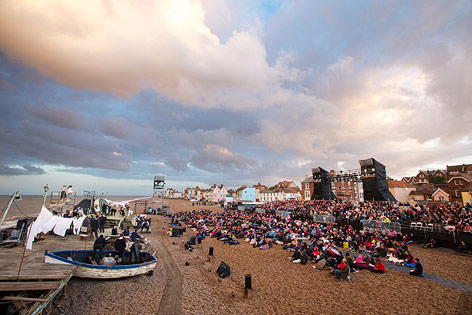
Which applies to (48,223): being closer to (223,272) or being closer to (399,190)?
(223,272)

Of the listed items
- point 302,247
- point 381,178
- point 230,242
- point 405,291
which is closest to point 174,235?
point 230,242

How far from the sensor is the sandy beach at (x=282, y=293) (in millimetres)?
9062

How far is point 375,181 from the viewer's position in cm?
3145

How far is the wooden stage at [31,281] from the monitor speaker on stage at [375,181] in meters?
36.4

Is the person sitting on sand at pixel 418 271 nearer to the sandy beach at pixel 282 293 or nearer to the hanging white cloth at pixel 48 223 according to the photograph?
the sandy beach at pixel 282 293

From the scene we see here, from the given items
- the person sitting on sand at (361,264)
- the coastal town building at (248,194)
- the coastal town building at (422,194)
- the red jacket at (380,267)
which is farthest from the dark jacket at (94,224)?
the coastal town building at (248,194)

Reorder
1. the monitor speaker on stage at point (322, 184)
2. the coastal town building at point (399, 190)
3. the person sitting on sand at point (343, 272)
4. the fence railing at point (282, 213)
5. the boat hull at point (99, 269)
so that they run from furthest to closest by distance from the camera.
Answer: the coastal town building at point (399, 190), the monitor speaker on stage at point (322, 184), the fence railing at point (282, 213), the person sitting on sand at point (343, 272), the boat hull at point (99, 269)

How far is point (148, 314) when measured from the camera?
871 centimetres

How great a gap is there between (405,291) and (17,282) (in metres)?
17.4

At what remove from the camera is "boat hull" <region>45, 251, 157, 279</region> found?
10.1m

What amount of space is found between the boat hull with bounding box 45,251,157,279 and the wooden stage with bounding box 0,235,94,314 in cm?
33

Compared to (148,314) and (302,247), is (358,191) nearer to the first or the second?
(302,247)

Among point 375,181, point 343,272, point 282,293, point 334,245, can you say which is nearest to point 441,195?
point 375,181

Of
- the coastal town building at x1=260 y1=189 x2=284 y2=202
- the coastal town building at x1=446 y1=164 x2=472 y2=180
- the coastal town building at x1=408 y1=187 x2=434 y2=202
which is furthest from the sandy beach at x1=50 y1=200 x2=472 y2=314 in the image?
the coastal town building at x1=260 y1=189 x2=284 y2=202
